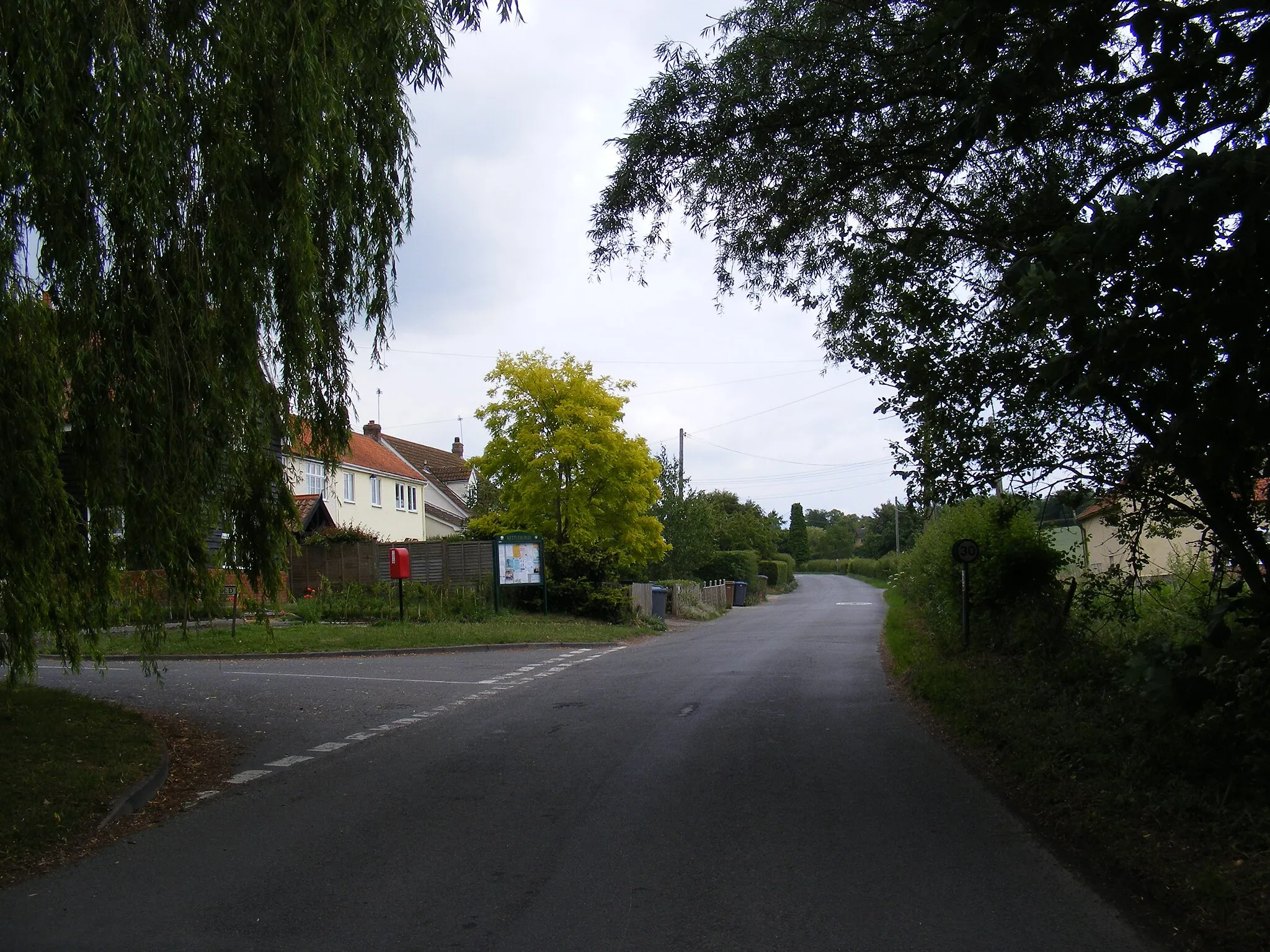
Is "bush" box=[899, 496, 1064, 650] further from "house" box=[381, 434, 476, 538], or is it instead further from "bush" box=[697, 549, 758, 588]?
"house" box=[381, 434, 476, 538]

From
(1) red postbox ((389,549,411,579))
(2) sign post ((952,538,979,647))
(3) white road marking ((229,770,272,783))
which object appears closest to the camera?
(3) white road marking ((229,770,272,783))

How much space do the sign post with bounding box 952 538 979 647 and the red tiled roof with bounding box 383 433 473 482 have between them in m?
45.4

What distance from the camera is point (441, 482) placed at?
6109 centimetres

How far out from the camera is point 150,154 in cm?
666

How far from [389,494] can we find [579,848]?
4125 centimetres

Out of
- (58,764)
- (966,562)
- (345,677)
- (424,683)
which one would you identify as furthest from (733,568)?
(58,764)

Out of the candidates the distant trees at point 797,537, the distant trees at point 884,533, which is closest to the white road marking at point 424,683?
the distant trees at point 884,533

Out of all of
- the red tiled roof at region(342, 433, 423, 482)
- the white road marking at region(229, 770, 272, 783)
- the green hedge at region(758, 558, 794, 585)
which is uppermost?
the red tiled roof at region(342, 433, 423, 482)

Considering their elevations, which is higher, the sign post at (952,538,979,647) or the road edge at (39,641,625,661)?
the sign post at (952,538,979,647)

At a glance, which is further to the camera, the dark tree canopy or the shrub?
the shrub

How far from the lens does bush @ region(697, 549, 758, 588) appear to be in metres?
53.2

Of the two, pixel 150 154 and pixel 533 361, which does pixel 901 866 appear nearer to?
pixel 150 154

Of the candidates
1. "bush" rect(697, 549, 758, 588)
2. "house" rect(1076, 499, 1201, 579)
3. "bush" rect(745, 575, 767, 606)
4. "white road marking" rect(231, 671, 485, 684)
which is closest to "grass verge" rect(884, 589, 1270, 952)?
"house" rect(1076, 499, 1201, 579)

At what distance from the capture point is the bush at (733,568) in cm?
5322
